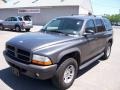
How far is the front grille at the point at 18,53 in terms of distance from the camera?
4.35 metres

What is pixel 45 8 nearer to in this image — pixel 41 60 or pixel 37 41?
pixel 37 41

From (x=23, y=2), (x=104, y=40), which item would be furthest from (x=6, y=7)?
(x=104, y=40)

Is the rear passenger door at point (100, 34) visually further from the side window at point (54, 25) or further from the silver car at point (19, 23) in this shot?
Answer: the silver car at point (19, 23)

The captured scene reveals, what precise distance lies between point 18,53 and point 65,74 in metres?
1.32

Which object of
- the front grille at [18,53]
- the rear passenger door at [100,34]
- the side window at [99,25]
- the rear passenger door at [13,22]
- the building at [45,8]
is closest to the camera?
the front grille at [18,53]

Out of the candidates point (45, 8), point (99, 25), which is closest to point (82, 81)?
point (99, 25)

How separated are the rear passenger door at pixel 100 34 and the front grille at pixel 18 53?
2.99m

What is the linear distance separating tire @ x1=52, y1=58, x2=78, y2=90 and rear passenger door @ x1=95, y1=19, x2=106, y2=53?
1.92 metres

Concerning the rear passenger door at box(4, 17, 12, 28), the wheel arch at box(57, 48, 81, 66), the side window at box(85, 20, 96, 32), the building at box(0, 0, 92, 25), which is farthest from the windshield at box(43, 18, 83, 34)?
the building at box(0, 0, 92, 25)

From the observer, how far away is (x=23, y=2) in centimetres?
3894

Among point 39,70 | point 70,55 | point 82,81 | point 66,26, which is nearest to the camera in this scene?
point 39,70

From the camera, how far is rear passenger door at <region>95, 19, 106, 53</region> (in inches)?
259

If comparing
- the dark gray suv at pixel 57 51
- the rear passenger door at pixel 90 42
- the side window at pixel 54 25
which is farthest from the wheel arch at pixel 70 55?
the side window at pixel 54 25

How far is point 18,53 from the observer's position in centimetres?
Result: 457
